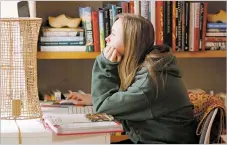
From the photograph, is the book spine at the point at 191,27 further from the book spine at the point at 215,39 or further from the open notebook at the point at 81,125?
the open notebook at the point at 81,125

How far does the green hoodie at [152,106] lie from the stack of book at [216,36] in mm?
564

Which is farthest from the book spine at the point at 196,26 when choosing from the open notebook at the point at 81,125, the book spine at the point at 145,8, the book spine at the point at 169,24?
the open notebook at the point at 81,125

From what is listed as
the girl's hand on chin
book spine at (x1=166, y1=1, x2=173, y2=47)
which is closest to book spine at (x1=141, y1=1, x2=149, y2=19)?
book spine at (x1=166, y1=1, x2=173, y2=47)

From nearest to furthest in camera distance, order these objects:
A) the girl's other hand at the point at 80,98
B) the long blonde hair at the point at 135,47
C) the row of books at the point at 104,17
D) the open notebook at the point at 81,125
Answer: the open notebook at the point at 81,125
the long blonde hair at the point at 135,47
the girl's other hand at the point at 80,98
the row of books at the point at 104,17

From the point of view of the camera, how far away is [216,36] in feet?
8.26

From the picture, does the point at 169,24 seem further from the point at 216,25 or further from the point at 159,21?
the point at 216,25

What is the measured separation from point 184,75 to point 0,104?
48.9 inches

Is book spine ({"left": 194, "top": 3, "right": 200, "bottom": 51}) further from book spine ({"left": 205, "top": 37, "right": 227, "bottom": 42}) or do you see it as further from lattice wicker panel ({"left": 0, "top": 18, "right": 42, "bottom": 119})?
lattice wicker panel ({"left": 0, "top": 18, "right": 42, "bottom": 119})

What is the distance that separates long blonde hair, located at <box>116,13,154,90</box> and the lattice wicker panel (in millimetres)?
384

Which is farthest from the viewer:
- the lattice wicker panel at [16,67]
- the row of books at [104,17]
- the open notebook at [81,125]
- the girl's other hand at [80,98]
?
the row of books at [104,17]

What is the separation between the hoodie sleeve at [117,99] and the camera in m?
1.90

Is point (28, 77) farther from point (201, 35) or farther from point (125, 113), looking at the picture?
point (201, 35)

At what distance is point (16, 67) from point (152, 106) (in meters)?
0.54

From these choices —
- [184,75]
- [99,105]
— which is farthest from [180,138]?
[184,75]
